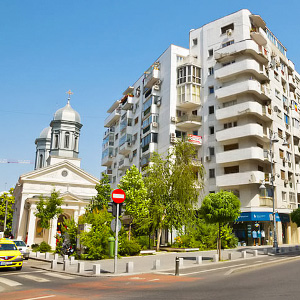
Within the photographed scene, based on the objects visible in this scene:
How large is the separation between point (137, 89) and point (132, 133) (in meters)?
7.93

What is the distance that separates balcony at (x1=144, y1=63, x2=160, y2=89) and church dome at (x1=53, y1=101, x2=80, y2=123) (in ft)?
45.0

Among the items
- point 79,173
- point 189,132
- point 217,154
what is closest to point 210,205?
point 217,154

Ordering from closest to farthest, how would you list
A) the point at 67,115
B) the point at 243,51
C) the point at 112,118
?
the point at 243,51, the point at 67,115, the point at 112,118

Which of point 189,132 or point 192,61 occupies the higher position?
point 192,61

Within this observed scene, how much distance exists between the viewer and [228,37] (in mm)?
44531

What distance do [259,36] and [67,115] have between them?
32210 mm

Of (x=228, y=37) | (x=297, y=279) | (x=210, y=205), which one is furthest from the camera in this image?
(x=228, y=37)

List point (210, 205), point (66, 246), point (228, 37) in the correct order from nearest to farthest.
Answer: point (210, 205) < point (66, 246) < point (228, 37)

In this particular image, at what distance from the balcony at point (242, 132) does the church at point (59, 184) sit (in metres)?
19.5

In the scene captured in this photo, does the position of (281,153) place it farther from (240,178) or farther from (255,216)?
(255,216)

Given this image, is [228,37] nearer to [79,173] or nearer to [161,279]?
[79,173]

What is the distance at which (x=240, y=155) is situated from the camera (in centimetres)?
3909

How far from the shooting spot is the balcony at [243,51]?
1622 inches

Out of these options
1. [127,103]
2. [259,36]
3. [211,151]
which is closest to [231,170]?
[211,151]
